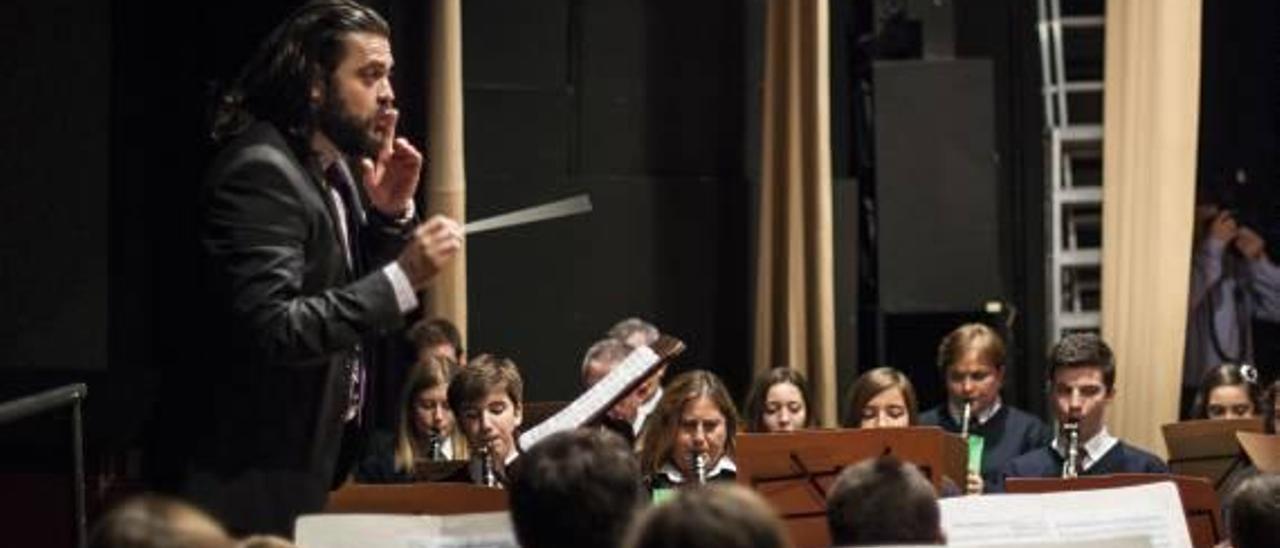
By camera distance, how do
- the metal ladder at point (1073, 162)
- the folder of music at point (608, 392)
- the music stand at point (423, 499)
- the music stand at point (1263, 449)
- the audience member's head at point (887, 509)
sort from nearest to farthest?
1. the audience member's head at point (887, 509)
2. the music stand at point (423, 499)
3. the folder of music at point (608, 392)
4. the music stand at point (1263, 449)
5. the metal ladder at point (1073, 162)

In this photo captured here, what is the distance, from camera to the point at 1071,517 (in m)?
4.92

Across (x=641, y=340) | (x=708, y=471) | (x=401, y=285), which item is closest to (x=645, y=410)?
(x=641, y=340)

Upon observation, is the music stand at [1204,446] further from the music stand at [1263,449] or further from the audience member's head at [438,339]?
the audience member's head at [438,339]

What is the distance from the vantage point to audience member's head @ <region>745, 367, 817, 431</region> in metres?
7.39

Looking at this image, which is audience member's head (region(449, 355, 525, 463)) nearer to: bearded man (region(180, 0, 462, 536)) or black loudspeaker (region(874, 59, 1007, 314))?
black loudspeaker (region(874, 59, 1007, 314))

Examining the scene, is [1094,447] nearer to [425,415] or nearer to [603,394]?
[425,415]

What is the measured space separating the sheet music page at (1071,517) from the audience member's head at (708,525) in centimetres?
185

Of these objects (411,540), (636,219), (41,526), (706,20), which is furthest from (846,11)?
(411,540)

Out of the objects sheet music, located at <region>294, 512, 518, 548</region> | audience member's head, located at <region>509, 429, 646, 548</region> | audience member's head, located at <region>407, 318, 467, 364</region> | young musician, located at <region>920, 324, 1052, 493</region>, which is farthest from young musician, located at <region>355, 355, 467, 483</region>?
audience member's head, located at <region>509, 429, 646, 548</region>

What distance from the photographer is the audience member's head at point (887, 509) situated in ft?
12.9

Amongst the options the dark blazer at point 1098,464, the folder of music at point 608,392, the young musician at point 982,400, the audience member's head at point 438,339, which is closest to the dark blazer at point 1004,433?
the young musician at point 982,400

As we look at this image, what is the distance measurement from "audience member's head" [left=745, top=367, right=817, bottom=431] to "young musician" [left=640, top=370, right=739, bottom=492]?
1.33 ft

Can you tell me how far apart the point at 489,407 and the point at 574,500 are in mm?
3235

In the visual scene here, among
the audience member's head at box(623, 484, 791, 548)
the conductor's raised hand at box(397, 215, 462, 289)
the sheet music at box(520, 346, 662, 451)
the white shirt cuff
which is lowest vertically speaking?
the sheet music at box(520, 346, 662, 451)
